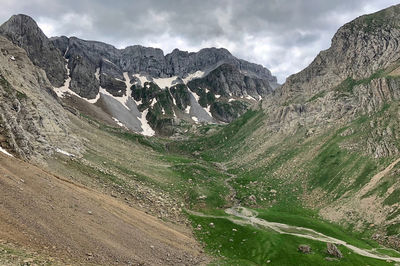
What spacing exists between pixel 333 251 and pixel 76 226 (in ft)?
133

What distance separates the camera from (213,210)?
74.2 meters

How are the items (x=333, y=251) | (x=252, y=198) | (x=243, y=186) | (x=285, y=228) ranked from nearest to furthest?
(x=333, y=251)
(x=285, y=228)
(x=252, y=198)
(x=243, y=186)

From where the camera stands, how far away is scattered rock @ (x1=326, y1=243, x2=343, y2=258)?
161 ft

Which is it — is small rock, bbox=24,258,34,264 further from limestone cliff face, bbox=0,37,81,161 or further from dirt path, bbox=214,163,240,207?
dirt path, bbox=214,163,240,207

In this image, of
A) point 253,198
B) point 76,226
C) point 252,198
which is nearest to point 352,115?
point 253,198

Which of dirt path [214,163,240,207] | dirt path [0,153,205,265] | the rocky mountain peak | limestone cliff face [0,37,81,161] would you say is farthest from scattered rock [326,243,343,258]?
the rocky mountain peak

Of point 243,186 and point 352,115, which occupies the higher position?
point 352,115

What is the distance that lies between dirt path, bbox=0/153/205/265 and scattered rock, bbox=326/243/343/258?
21787 millimetres

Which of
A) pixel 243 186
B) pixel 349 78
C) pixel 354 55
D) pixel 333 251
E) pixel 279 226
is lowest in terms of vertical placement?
pixel 279 226

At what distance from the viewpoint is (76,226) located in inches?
1294

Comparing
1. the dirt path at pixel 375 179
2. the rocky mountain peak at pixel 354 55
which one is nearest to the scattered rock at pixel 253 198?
the dirt path at pixel 375 179

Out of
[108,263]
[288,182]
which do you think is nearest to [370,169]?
[288,182]

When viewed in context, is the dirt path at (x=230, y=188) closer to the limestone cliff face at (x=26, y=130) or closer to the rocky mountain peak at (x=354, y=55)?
the limestone cliff face at (x=26, y=130)

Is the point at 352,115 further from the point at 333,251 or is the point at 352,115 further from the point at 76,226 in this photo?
the point at 76,226
